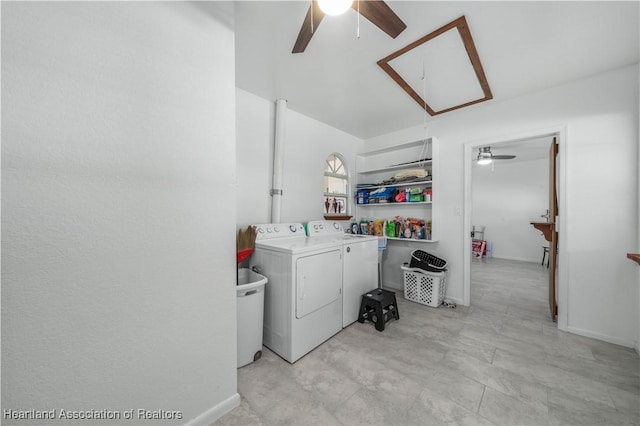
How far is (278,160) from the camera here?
97.7 inches

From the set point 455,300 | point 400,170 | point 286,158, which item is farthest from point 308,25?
point 455,300

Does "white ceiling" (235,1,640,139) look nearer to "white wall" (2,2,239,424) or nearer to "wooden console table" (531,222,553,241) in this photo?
"white wall" (2,2,239,424)

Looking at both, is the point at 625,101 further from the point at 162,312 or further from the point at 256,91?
the point at 162,312

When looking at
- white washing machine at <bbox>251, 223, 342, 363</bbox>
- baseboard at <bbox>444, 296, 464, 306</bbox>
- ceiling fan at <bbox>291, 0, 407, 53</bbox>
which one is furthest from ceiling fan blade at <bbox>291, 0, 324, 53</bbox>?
baseboard at <bbox>444, 296, 464, 306</bbox>

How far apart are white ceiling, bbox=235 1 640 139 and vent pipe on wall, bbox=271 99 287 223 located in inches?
5.9

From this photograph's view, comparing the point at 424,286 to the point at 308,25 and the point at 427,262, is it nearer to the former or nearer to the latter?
the point at 427,262

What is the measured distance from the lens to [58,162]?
82 cm

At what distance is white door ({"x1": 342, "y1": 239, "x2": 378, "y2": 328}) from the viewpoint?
215cm

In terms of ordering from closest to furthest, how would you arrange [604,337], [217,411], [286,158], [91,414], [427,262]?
1. [91,414]
2. [217,411]
3. [604,337]
4. [286,158]
5. [427,262]

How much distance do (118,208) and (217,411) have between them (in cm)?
118

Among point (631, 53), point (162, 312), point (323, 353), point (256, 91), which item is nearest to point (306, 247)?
point (323, 353)

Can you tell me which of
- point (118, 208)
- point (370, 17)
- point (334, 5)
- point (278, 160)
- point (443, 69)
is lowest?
point (118, 208)

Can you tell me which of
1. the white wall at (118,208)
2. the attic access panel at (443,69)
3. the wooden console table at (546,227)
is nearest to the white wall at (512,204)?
the wooden console table at (546,227)

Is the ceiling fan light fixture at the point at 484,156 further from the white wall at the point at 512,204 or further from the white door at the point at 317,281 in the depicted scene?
the white door at the point at 317,281
